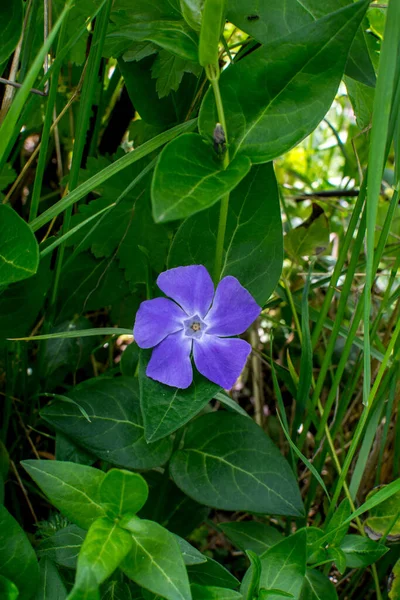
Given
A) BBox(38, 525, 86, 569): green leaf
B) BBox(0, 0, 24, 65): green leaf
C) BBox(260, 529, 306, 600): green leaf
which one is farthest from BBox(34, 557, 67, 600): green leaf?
BBox(0, 0, 24, 65): green leaf

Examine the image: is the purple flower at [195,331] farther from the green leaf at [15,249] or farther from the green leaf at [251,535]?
the green leaf at [251,535]

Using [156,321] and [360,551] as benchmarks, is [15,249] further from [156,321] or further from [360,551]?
[360,551]

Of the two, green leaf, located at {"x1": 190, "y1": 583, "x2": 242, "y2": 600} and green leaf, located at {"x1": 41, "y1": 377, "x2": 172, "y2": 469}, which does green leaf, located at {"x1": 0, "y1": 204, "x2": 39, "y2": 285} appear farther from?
green leaf, located at {"x1": 190, "y1": 583, "x2": 242, "y2": 600}

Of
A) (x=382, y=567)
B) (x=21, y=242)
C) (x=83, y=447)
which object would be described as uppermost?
(x=21, y=242)

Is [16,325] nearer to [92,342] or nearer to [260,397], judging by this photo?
[92,342]

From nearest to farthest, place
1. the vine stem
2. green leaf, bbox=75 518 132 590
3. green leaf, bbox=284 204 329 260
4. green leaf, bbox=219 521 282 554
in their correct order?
green leaf, bbox=75 518 132 590
the vine stem
green leaf, bbox=219 521 282 554
green leaf, bbox=284 204 329 260

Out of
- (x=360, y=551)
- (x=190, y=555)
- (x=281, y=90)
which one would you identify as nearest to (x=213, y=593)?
(x=190, y=555)

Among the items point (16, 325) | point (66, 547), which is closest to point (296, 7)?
point (16, 325)
